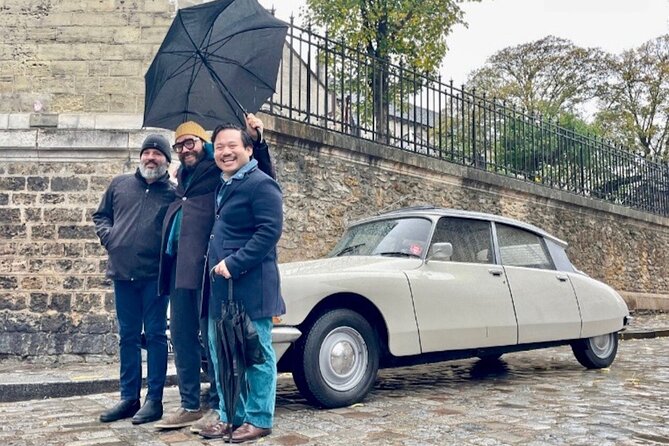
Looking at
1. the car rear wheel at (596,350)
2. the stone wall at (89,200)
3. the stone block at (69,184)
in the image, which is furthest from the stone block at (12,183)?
the car rear wheel at (596,350)

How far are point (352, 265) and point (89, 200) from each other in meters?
4.31

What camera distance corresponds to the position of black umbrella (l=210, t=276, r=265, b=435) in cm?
379

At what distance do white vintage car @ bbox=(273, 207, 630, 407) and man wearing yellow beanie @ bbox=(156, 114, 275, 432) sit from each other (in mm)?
594

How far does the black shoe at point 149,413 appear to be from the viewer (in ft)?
14.6

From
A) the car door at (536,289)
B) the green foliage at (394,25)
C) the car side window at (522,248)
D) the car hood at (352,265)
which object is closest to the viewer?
the car hood at (352,265)

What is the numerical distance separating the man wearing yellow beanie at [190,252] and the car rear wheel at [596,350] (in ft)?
13.7

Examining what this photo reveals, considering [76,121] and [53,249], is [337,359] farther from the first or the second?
[76,121]

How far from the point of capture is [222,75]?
4656mm

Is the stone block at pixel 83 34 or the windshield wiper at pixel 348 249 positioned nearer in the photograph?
the windshield wiper at pixel 348 249

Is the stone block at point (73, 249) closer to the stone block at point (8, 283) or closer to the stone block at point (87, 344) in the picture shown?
the stone block at point (8, 283)

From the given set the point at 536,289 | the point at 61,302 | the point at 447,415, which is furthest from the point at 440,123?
the point at 447,415

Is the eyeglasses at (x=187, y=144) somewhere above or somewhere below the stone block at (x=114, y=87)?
below

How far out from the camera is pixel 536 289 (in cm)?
634

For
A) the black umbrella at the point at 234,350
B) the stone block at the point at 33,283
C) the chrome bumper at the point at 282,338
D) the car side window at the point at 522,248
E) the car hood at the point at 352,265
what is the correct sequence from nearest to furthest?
the black umbrella at the point at 234,350 → the chrome bumper at the point at 282,338 → the car hood at the point at 352,265 → the car side window at the point at 522,248 → the stone block at the point at 33,283
